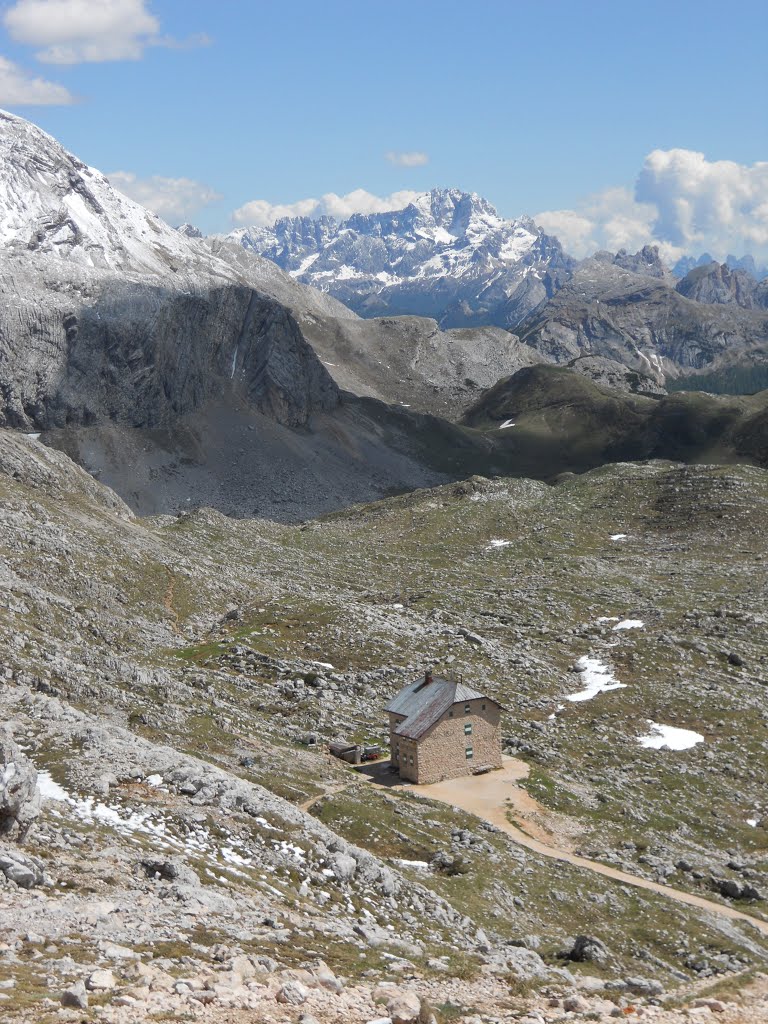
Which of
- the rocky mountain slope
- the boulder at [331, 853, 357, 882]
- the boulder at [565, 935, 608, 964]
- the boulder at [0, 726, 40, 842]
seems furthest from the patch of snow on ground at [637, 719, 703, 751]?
the boulder at [0, 726, 40, 842]

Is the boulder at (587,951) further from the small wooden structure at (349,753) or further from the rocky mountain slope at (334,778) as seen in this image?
the small wooden structure at (349,753)

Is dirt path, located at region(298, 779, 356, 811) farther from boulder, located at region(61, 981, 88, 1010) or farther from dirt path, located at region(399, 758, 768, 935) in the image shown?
boulder, located at region(61, 981, 88, 1010)

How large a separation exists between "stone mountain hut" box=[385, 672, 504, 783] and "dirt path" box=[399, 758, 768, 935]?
2.63 feet

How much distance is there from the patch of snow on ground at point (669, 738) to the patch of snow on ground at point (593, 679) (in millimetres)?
7399

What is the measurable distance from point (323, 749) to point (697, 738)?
2680 cm

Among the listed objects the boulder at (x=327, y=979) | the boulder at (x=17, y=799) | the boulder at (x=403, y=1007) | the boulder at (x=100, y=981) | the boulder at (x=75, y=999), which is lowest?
the boulder at (x=327, y=979)

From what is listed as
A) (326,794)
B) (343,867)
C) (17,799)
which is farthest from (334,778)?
(17,799)

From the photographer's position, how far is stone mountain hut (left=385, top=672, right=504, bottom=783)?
58031 mm

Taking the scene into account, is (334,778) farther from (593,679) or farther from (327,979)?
(593,679)

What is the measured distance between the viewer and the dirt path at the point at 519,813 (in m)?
47.8

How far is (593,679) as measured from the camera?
85.4 metres

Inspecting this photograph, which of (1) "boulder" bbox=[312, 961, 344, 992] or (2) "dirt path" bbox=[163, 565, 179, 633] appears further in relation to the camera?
(2) "dirt path" bbox=[163, 565, 179, 633]

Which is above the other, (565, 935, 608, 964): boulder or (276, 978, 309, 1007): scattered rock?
(276, 978, 309, 1007): scattered rock

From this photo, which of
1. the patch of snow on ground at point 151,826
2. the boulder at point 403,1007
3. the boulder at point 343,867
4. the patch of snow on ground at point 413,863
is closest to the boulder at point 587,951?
the patch of snow on ground at point 413,863
